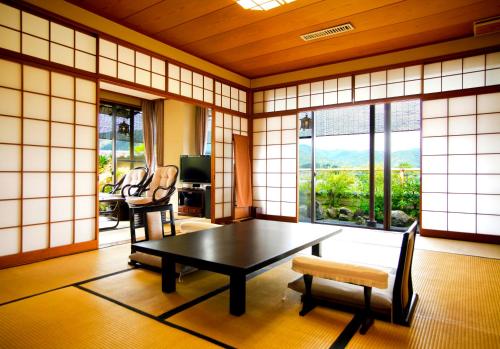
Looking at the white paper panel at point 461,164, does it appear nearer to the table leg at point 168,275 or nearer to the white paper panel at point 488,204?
the white paper panel at point 488,204

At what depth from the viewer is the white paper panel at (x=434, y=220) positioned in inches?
177

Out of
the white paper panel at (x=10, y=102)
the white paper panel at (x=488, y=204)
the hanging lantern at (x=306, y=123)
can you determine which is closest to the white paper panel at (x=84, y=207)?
the white paper panel at (x=10, y=102)

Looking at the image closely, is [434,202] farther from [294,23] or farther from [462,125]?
[294,23]

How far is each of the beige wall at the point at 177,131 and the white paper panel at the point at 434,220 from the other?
5146 millimetres

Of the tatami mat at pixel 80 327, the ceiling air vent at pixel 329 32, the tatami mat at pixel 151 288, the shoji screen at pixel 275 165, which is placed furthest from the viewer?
the shoji screen at pixel 275 165

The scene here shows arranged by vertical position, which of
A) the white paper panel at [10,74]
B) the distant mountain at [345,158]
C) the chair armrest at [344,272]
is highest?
the white paper panel at [10,74]

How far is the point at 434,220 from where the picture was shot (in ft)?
15.0

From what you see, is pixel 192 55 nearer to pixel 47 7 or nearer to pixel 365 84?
pixel 47 7

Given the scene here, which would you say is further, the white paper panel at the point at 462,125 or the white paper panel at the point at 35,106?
the white paper panel at the point at 462,125

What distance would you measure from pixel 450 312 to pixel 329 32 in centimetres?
348

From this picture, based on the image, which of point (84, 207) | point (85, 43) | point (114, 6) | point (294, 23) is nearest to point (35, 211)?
point (84, 207)

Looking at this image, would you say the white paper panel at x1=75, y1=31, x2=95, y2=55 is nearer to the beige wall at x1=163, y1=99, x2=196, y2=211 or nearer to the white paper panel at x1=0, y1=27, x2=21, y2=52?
the white paper panel at x1=0, y1=27, x2=21, y2=52

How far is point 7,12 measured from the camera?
2982 mm

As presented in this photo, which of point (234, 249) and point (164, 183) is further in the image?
point (164, 183)
